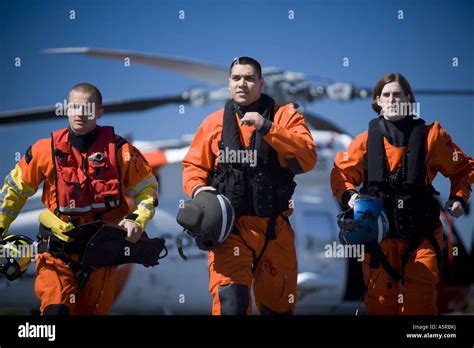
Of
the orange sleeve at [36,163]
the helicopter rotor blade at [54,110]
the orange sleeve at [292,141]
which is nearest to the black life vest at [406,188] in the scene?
the orange sleeve at [292,141]

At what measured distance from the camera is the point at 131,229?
458 centimetres

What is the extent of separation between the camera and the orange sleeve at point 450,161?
4918mm

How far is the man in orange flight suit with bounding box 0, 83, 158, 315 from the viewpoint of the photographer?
467 cm

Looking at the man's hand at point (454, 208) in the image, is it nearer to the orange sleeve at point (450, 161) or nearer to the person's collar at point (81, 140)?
the orange sleeve at point (450, 161)

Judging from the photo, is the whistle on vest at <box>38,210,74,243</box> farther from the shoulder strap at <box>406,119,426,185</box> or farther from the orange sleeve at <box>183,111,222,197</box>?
the shoulder strap at <box>406,119,426,185</box>

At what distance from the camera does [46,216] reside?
15.6 feet

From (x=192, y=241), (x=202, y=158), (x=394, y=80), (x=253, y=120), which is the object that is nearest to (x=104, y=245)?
(x=202, y=158)

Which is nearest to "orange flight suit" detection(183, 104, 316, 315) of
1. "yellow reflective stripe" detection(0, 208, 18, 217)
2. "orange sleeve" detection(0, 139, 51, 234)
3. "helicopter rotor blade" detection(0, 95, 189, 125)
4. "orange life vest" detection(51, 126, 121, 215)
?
"orange life vest" detection(51, 126, 121, 215)

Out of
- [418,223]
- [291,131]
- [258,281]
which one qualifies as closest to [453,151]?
[418,223]

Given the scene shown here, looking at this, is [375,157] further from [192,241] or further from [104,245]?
[192,241]

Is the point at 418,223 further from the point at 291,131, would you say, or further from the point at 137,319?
the point at 137,319

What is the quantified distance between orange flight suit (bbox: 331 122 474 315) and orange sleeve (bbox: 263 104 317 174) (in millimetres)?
364

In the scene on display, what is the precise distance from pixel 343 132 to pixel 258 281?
3358mm

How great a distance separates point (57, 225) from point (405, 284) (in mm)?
2162
